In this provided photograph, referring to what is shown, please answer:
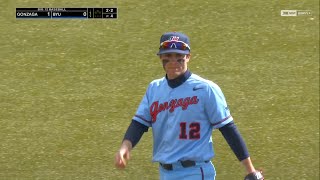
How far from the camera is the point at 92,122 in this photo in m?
→ 11.9

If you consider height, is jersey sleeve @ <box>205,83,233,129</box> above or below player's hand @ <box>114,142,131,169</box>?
above

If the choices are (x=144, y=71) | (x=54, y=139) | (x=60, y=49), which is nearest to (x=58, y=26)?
(x=60, y=49)

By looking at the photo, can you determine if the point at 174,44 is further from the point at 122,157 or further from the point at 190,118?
the point at 122,157

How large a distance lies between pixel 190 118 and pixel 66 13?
321 inches

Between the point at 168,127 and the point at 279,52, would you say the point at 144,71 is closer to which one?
the point at 279,52

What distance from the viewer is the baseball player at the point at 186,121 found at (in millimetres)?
6359

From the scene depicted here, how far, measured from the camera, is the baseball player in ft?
20.9

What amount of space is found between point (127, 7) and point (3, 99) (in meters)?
3.07

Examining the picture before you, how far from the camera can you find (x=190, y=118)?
6426 mm

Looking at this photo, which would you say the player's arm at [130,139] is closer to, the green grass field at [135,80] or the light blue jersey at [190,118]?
the light blue jersey at [190,118]

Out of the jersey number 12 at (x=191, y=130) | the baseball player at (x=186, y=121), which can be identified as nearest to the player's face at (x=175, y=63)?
the baseball player at (x=186, y=121)

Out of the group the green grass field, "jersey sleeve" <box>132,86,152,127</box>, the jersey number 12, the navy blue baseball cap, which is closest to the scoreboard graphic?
the green grass field

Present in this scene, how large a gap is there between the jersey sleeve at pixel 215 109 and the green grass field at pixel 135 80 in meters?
4.20

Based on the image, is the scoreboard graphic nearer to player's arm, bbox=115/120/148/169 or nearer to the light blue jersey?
player's arm, bbox=115/120/148/169
